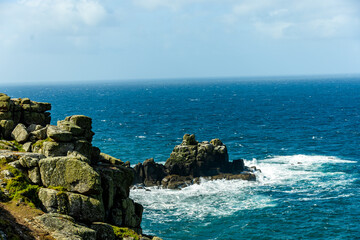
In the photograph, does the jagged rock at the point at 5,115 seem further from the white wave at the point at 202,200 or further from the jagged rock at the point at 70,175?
the white wave at the point at 202,200

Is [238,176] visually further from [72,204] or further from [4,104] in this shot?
[72,204]

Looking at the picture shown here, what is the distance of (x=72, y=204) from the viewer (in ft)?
82.8

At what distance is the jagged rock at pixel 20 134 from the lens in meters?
35.2

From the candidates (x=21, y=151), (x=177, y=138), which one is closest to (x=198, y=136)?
(x=177, y=138)

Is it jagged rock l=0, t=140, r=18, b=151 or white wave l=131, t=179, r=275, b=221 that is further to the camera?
white wave l=131, t=179, r=275, b=221

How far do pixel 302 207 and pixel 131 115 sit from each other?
116044 millimetres

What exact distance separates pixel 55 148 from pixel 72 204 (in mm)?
8382

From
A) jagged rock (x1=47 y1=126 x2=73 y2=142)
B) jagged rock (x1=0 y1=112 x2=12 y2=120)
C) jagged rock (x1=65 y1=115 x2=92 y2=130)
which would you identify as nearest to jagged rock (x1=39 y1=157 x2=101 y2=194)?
jagged rock (x1=47 y1=126 x2=73 y2=142)

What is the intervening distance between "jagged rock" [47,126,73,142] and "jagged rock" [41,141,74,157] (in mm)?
478

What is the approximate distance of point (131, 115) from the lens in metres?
161

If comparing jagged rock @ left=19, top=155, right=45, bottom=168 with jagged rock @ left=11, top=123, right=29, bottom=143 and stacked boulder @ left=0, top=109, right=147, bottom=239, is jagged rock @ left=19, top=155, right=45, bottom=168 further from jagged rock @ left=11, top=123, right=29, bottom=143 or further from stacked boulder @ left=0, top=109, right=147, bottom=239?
jagged rock @ left=11, top=123, right=29, bottom=143

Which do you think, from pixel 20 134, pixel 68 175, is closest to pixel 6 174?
pixel 68 175

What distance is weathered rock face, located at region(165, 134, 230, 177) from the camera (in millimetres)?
69375

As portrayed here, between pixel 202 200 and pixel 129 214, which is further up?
pixel 129 214
